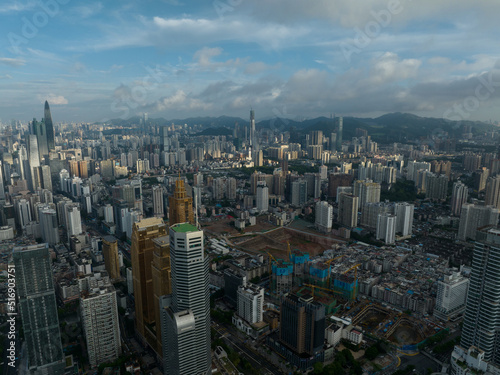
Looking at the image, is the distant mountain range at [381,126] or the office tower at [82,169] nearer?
the office tower at [82,169]

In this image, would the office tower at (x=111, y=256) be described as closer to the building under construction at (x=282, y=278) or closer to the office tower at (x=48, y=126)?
the building under construction at (x=282, y=278)

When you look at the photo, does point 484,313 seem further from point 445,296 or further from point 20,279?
point 20,279

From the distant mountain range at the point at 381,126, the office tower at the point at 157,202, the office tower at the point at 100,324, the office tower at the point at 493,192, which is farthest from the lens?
the distant mountain range at the point at 381,126

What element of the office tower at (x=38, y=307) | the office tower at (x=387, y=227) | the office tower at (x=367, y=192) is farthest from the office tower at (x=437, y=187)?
the office tower at (x=38, y=307)

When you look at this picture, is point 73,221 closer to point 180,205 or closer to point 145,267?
Answer: point 180,205

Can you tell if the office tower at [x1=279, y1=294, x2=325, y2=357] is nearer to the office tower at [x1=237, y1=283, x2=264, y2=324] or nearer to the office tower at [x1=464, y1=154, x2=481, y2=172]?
the office tower at [x1=237, y1=283, x2=264, y2=324]

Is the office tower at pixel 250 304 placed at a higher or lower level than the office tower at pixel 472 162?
lower

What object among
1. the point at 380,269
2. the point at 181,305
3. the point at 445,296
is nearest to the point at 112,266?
the point at 181,305
